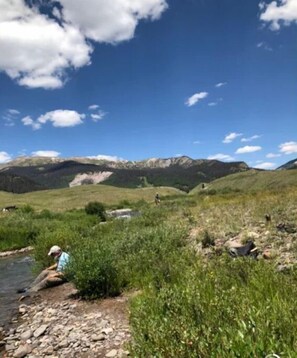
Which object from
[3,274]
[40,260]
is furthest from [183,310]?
[3,274]

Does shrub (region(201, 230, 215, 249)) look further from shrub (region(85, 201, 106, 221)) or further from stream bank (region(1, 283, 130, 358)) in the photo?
shrub (region(85, 201, 106, 221))

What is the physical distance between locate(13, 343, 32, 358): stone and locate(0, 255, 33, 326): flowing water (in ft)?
9.81

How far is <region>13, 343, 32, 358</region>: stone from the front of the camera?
10191mm

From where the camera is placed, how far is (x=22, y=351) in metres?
10.3

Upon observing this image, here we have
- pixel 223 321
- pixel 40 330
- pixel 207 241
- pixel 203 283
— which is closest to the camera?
pixel 223 321

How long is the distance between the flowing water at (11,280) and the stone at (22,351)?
9.81ft

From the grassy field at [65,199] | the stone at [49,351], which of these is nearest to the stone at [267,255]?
the stone at [49,351]

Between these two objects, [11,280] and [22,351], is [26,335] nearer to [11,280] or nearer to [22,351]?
[22,351]

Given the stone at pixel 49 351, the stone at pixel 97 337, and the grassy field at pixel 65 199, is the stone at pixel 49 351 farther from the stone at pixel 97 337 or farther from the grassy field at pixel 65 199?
the grassy field at pixel 65 199

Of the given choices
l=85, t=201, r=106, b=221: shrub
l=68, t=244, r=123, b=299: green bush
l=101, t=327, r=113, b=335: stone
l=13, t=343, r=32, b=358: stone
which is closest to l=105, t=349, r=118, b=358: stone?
l=101, t=327, r=113, b=335: stone

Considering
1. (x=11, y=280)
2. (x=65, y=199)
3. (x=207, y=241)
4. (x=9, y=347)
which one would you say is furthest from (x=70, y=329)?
(x=65, y=199)

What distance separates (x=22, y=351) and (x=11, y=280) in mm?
11582

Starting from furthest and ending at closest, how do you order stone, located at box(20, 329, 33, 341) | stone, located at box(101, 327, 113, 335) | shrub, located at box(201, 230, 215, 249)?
shrub, located at box(201, 230, 215, 249), stone, located at box(20, 329, 33, 341), stone, located at box(101, 327, 113, 335)

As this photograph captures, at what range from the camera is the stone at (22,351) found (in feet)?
33.4
